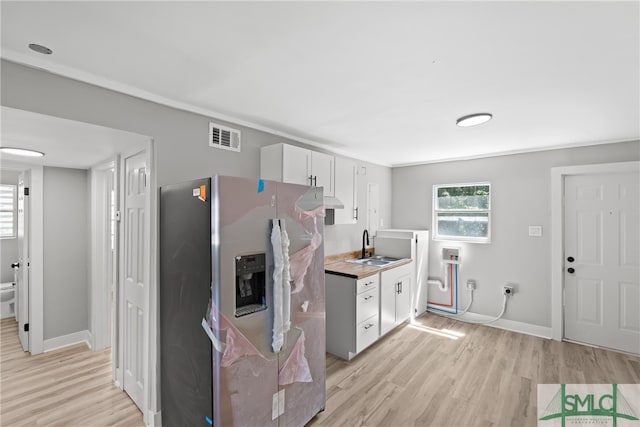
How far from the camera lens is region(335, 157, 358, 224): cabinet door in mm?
3430

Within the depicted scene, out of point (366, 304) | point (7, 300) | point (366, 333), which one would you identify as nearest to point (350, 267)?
point (366, 304)

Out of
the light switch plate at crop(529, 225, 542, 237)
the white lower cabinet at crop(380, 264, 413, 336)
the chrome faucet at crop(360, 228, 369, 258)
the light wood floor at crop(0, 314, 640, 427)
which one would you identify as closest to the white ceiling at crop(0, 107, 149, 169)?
the light wood floor at crop(0, 314, 640, 427)

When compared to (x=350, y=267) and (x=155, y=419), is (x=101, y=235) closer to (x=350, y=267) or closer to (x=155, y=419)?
(x=155, y=419)

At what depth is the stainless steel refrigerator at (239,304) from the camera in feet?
5.49

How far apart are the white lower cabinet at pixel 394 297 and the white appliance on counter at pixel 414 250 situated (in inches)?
8.2

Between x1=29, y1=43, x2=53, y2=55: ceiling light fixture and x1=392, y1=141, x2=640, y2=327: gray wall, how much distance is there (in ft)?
14.3

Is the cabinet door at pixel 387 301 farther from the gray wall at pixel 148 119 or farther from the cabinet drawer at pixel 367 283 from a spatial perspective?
the gray wall at pixel 148 119

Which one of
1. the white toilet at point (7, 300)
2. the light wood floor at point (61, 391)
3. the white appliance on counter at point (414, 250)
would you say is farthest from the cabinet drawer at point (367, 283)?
the white toilet at point (7, 300)

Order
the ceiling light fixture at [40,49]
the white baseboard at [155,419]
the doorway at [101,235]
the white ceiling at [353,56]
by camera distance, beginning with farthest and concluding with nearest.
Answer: the white baseboard at [155,419]
the doorway at [101,235]
the ceiling light fixture at [40,49]
the white ceiling at [353,56]

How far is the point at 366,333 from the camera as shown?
10.3 feet

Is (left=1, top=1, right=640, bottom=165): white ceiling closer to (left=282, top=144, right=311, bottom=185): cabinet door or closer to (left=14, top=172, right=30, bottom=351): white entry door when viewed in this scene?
(left=282, top=144, right=311, bottom=185): cabinet door

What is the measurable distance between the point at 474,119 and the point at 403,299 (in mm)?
2370

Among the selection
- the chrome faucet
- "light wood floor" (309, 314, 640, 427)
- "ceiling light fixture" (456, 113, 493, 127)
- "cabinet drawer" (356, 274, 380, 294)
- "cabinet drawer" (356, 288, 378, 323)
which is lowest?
"light wood floor" (309, 314, 640, 427)

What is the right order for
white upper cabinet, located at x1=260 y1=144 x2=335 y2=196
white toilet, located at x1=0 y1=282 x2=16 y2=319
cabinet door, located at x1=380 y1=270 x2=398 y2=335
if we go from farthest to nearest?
white toilet, located at x1=0 y1=282 x2=16 y2=319 → cabinet door, located at x1=380 y1=270 x2=398 y2=335 → white upper cabinet, located at x1=260 y1=144 x2=335 y2=196
